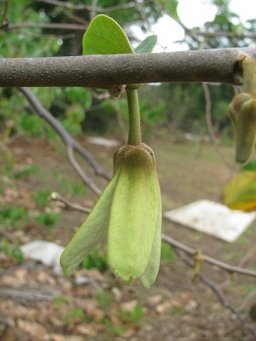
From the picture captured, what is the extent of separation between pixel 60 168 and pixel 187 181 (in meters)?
1.71

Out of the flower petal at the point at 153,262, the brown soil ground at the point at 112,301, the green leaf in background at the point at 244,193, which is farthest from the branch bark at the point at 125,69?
the brown soil ground at the point at 112,301

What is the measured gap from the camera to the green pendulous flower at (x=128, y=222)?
0.37m

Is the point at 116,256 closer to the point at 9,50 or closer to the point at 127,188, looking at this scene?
the point at 127,188

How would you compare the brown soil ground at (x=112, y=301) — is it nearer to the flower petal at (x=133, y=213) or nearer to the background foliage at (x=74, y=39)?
the background foliage at (x=74, y=39)

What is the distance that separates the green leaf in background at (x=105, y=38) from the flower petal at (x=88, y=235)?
121 mm

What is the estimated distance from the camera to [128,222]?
0.39m

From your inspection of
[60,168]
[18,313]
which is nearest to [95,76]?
[18,313]

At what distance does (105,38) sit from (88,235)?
0.53 feet

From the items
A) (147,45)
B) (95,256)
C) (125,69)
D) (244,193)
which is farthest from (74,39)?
(125,69)

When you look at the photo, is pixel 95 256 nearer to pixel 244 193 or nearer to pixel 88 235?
pixel 244 193

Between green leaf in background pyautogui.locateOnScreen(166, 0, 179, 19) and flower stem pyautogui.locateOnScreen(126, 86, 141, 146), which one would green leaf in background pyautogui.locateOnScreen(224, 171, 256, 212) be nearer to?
green leaf in background pyautogui.locateOnScreen(166, 0, 179, 19)

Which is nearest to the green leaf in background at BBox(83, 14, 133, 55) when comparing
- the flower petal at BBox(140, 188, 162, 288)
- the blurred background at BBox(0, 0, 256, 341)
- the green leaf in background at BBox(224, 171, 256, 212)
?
the flower petal at BBox(140, 188, 162, 288)

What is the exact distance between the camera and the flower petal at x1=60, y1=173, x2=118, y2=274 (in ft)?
1.35

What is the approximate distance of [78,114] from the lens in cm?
279
